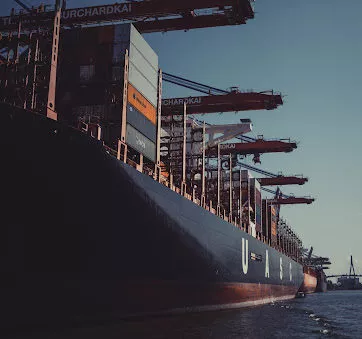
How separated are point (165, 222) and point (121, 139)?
3.53 meters

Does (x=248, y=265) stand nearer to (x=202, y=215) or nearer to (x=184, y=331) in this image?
(x=202, y=215)

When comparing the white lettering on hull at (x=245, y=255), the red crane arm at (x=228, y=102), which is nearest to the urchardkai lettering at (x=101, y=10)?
the red crane arm at (x=228, y=102)

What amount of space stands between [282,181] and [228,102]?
2092 centimetres

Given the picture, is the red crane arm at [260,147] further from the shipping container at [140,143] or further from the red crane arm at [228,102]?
the shipping container at [140,143]

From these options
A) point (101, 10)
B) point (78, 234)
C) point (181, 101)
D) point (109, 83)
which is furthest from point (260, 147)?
point (78, 234)

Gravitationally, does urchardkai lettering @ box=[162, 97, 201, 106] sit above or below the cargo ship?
above

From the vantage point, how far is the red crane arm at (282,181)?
4653 cm

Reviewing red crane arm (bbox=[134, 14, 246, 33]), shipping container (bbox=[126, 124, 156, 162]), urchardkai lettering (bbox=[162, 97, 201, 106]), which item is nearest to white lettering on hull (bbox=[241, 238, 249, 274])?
urchardkai lettering (bbox=[162, 97, 201, 106])

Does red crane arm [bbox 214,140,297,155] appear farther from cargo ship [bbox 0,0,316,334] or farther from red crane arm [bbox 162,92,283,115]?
cargo ship [bbox 0,0,316,334]

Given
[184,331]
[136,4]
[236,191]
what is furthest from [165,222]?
[236,191]

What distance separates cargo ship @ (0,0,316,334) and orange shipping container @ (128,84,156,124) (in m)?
0.05

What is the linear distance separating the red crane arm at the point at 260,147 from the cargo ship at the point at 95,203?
638 inches

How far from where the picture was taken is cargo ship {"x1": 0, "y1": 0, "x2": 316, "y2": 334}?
1049 cm

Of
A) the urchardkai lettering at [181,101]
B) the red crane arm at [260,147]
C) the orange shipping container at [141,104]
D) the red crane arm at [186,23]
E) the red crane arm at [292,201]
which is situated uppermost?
the red crane arm at [186,23]
